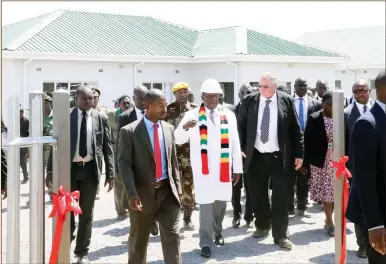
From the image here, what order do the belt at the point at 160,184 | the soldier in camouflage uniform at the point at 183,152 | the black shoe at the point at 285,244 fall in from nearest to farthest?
the belt at the point at 160,184 < the black shoe at the point at 285,244 < the soldier in camouflage uniform at the point at 183,152

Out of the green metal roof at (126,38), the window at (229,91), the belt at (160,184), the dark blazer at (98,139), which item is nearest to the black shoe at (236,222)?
the dark blazer at (98,139)

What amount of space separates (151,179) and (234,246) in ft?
8.43

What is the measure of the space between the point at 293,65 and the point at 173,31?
696 centimetres

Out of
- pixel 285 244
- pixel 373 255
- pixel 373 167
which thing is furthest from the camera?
pixel 285 244

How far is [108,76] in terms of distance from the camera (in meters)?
22.2

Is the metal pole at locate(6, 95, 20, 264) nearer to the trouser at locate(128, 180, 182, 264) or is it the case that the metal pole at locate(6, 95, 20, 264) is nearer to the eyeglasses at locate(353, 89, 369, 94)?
the trouser at locate(128, 180, 182, 264)

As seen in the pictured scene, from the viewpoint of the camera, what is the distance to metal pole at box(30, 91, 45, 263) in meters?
3.13

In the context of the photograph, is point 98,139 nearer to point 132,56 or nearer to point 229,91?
point 132,56

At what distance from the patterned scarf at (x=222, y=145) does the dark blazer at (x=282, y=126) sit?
1.57 ft

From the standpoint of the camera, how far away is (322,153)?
7816 mm

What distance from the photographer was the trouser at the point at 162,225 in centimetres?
528

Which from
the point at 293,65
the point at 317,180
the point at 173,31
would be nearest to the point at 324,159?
the point at 317,180

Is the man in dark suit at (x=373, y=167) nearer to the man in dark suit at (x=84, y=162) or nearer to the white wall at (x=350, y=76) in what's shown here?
the man in dark suit at (x=84, y=162)

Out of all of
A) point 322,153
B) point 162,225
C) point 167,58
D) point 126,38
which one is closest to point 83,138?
point 162,225
